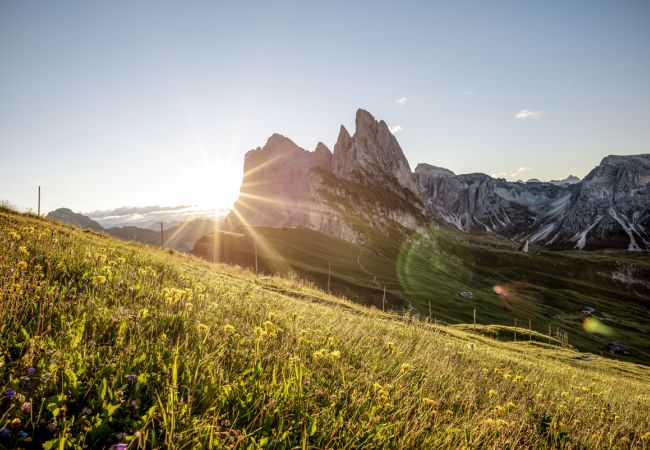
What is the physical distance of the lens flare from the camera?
98750 millimetres

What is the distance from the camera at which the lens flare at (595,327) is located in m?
98.8

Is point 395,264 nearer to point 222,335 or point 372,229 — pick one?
point 372,229

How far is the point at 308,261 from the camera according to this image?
91.6 meters

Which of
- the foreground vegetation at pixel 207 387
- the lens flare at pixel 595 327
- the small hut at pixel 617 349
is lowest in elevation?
the lens flare at pixel 595 327

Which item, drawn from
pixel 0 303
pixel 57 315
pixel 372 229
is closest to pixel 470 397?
pixel 57 315

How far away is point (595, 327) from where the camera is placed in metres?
104

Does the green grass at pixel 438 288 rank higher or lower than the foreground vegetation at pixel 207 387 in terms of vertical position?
lower

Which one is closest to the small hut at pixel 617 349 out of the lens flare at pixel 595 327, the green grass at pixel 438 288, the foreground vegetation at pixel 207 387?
the green grass at pixel 438 288

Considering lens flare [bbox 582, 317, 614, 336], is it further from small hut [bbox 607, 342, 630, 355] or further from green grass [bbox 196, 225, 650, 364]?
small hut [bbox 607, 342, 630, 355]

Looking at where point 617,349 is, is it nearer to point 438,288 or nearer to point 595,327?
point 595,327

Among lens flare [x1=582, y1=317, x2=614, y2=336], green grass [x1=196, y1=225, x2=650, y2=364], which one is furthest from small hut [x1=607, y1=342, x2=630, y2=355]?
lens flare [x1=582, y1=317, x2=614, y2=336]

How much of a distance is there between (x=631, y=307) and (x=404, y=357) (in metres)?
188

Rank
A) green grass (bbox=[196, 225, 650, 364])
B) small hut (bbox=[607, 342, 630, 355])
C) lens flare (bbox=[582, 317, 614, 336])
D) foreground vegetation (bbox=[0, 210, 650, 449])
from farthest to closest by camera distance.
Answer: lens flare (bbox=[582, 317, 614, 336]), green grass (bbox=[196, 225, 650, 364]), small hut (bbox=[607, 342, 630, 355]), foreground vegetation (bbox=[0, 210, 650, 449])

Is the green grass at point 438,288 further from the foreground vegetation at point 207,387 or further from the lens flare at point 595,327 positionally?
the foreground vegetation at point 207,387
